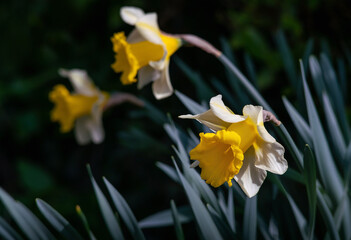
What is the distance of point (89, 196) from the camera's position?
154 cm

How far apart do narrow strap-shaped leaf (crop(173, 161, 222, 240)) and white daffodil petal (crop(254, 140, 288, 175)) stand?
12 cm

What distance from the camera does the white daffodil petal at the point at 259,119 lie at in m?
0.60

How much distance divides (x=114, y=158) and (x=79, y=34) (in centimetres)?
72

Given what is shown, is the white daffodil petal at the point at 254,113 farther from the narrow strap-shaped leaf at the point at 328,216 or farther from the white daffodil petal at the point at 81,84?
the white daffodil petal at the point at 81,84

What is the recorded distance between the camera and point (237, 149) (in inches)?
23.7

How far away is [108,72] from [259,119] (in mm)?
1323

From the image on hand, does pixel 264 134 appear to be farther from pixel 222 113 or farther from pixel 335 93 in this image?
pixel 335 93

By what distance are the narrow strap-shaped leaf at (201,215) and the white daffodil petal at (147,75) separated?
0.31 meters

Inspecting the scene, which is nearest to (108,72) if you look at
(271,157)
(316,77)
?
(316,77)

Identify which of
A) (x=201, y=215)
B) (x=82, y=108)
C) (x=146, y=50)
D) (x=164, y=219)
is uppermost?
(x=146, y=50)

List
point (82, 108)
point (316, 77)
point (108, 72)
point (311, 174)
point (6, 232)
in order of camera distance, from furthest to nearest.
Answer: point (108, 72)
point (82, 108)
point (316, 77)
point (6, 232)
point (311, 174)

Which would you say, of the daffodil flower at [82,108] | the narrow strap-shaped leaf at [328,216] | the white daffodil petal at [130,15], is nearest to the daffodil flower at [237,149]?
the narrow strap-shaped leaf at [328,216]

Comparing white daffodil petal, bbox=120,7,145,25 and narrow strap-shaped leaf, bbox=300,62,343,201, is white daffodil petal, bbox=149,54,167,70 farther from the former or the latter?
narrow strap-shaped leaf, bbox=300,62,343,201

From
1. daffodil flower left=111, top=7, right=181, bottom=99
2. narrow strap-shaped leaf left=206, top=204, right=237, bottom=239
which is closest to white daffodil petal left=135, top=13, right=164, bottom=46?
daffodil flower left=111, top=7, right=181, bottom=99
